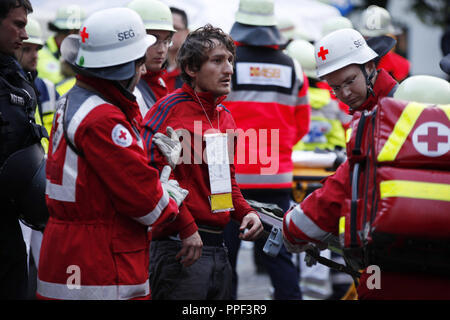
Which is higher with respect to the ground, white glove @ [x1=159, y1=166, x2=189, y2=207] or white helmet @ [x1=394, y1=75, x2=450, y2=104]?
white helmet @ [x1=394, y1=75, x2=450, y2=104]

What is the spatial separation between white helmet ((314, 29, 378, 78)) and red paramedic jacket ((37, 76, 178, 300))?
4.42ft

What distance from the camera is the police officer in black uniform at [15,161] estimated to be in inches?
146

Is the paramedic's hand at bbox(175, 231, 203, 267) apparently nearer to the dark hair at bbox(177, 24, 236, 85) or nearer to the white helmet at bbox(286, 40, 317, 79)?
the dark hair at bbox(177, 24, 236, 85)

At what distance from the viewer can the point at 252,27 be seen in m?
5.59

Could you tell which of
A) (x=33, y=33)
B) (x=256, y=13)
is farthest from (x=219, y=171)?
(x=33, y=33)

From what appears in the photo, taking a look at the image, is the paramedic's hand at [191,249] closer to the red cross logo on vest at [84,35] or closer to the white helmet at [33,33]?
the red cross logo on vest at [84,35]

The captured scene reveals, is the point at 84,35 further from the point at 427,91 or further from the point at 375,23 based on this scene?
the point at 375,23

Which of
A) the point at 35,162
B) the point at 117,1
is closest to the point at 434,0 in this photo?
the point at 117,1

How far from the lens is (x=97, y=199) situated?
303cm

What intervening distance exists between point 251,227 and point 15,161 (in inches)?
55.1

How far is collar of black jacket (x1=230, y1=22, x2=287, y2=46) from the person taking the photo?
216 inches

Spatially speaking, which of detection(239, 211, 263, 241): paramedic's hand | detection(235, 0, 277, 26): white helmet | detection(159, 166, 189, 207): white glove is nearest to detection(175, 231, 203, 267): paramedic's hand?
detection(159, 166, 189, 207): white glove
